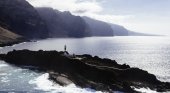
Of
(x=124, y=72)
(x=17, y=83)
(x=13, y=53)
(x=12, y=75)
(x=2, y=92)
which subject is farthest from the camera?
(x=13, y=53)

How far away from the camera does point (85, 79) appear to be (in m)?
73.2

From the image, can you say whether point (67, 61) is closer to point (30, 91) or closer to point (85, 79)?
point (85, 79)

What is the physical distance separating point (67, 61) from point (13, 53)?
40.1 meters

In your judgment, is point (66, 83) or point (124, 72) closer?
point (66, 83)

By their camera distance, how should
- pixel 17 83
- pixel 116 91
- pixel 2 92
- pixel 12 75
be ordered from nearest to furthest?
1. pixel 2 92
2. pixel 116 91
3. pixel 17 83
4. pixel 12 75

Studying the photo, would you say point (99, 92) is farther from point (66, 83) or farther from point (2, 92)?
point (2, 92)

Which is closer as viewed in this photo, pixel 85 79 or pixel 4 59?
pixel 85 79

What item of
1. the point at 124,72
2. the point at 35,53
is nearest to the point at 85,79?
the point at 124,72

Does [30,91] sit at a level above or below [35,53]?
below

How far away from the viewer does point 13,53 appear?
11788cm

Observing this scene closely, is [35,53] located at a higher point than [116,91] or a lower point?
higher

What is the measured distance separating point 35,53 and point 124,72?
137 ft

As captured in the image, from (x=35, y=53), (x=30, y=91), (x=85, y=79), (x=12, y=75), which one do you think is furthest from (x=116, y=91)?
(x=35, y=53)

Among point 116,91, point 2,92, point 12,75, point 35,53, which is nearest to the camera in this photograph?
point 2,92
